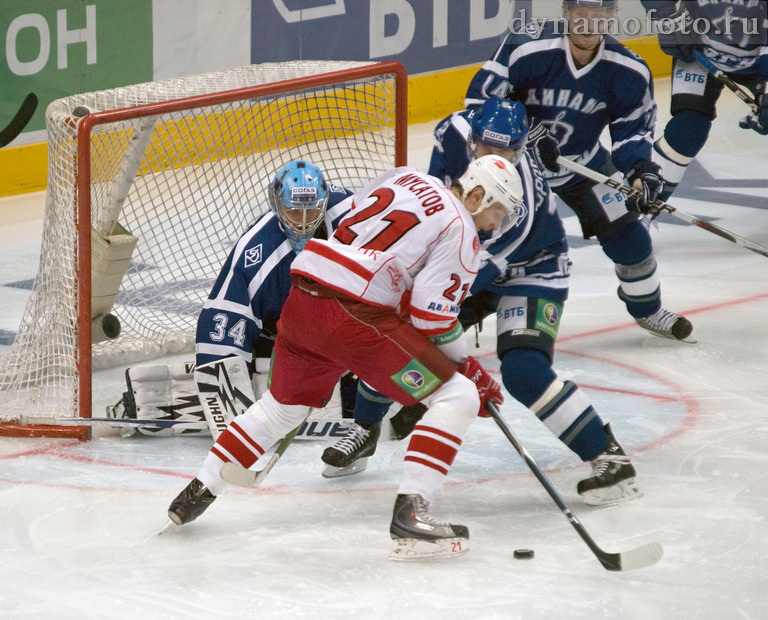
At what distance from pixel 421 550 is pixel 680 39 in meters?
3.24

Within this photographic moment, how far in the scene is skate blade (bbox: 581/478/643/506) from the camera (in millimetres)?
3658

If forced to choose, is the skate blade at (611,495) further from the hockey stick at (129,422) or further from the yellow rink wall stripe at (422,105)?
the yellow rink wall stripe at (422,105)

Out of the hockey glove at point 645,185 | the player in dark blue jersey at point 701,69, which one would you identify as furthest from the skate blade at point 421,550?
the player in dark blue jersey at point 701,69

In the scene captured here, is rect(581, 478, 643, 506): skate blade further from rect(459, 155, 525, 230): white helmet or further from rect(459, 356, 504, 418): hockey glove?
rect(459, 155, 525, 230): white helmet

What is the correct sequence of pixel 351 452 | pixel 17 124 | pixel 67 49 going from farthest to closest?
pixel 67 49
pixel 17 124
pixel 351 452

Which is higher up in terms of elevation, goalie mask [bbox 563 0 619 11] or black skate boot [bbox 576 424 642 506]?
goalie mask [bbox 563 0 619 11]

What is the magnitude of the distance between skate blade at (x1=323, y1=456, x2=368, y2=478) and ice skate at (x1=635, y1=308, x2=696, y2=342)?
5.34 feet

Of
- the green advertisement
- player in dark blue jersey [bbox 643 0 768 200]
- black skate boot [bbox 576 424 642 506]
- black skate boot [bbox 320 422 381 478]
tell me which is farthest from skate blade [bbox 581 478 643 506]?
the green advertisement

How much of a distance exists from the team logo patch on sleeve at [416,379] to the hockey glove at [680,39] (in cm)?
306

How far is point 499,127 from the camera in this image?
380 centimetres

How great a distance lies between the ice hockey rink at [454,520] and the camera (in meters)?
3.08

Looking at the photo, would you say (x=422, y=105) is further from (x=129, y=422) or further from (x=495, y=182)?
(x=495, y=182)

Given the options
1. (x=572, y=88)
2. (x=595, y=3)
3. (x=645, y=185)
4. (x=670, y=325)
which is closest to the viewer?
(x=595, y=3)

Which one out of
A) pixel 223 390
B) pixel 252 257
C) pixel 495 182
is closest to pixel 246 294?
pixel 252 257
